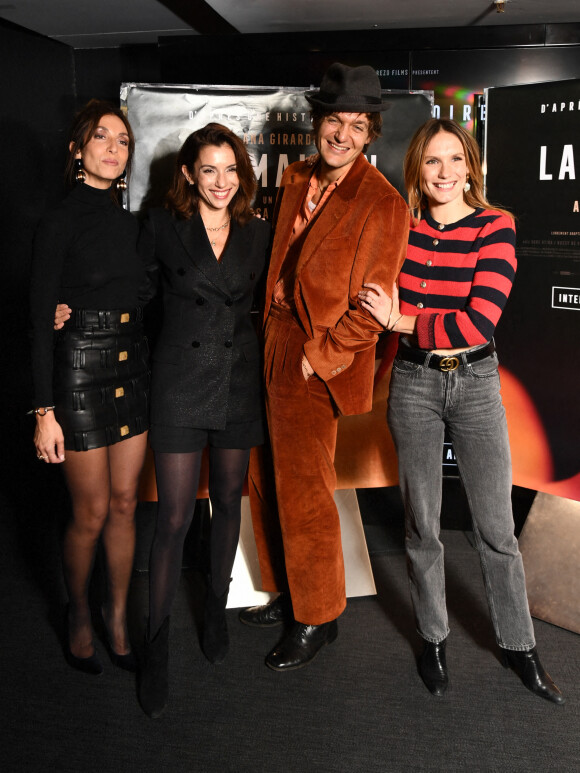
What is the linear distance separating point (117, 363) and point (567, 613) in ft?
6.41

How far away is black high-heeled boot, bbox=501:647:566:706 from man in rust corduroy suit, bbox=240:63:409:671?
0.63 m

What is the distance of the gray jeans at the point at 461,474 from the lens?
6.88 ft

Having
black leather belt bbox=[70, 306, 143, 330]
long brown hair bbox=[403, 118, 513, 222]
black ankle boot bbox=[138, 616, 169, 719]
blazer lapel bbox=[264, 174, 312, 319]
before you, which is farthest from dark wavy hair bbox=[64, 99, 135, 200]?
black ankle boot bbox=[138, 616, 169, 719]

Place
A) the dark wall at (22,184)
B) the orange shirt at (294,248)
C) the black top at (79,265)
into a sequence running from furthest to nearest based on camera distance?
the dark wall at (22,184) < the orange shirt at (294,248) < the black top at (79,265)

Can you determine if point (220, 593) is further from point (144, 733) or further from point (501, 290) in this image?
point (501, 290)

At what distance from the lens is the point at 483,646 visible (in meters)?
2.55

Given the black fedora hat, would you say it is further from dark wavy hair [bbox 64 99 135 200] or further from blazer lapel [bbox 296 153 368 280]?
dark wavy hair [bbox 64 99 135 200]

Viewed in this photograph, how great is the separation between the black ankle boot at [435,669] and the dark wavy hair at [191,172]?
1549mm

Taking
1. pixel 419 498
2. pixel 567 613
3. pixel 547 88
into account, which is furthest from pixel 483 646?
pixel 547 88

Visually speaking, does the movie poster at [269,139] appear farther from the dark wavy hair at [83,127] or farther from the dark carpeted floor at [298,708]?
the dark wavy hair at [83,127]

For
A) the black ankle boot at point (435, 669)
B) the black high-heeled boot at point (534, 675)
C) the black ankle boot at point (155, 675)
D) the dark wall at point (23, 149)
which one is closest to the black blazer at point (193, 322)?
the black ankle boot at point (155, 675)

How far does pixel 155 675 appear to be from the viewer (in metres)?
2.20

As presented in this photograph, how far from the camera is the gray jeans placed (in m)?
2.10

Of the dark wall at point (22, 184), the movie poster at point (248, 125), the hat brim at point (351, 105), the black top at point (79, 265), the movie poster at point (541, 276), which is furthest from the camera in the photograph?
the dark wall at point (22, 184)
